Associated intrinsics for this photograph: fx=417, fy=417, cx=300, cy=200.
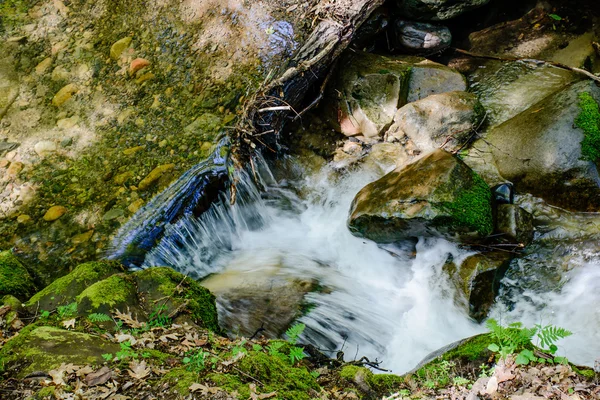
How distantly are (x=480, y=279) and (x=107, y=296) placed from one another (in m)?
3.99

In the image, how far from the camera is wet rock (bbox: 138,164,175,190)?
567cm

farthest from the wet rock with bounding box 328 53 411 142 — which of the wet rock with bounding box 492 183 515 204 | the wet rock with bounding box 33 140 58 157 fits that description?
the wet rock with bounding box 33 140 58 157

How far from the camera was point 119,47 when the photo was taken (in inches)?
278

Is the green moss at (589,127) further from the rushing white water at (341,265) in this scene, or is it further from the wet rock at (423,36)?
the wet rock at (423,36)

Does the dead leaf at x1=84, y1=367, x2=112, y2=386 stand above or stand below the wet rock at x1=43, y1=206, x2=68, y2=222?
below

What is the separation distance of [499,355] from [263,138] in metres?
4.24

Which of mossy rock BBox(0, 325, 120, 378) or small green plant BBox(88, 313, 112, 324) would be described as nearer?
mossy rock BBox(0, 325, 120, 378)

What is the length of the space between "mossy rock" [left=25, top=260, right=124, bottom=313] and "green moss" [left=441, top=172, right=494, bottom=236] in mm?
3797

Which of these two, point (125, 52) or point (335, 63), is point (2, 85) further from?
point (335, 63)

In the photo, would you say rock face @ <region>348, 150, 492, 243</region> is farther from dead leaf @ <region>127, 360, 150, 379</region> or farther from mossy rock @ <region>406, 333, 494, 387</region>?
dead leaf @ <region>127, 360, 150, 379</region>

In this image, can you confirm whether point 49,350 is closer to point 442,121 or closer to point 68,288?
point 68,288

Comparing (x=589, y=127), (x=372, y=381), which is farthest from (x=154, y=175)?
(x=589, y=127)

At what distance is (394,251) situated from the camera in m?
5.61

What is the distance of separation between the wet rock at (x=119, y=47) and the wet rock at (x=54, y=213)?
2.89 m
